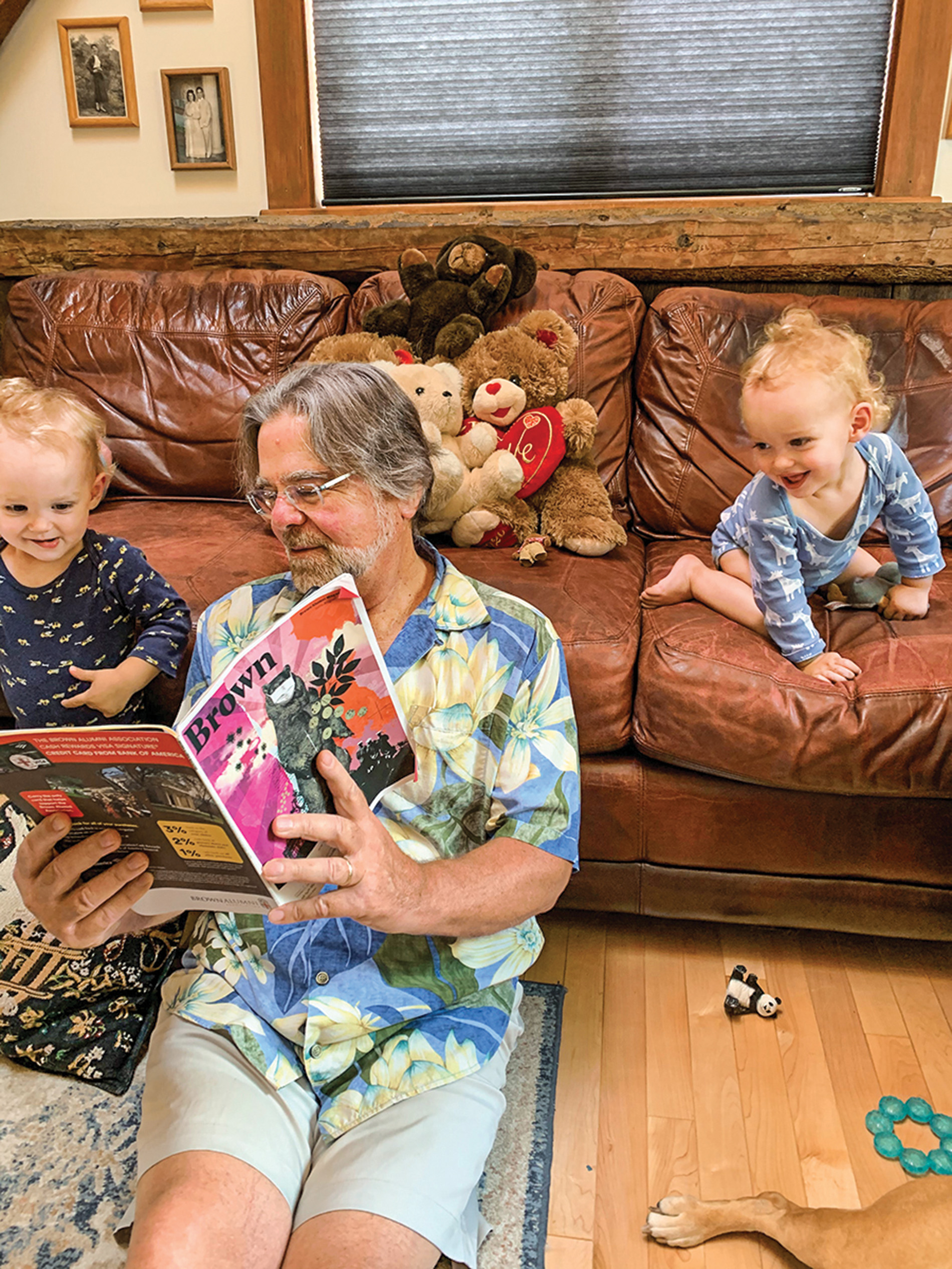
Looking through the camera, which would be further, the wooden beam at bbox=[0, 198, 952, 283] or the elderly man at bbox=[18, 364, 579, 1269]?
the wooden beam at bbox=[0, 198, 952, 283]

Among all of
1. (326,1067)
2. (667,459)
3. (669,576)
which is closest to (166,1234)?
(326,1067)

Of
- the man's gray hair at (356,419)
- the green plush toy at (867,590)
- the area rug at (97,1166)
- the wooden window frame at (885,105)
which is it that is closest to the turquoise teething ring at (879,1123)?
the area rug at (97,1166)

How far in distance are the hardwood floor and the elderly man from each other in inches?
12.9

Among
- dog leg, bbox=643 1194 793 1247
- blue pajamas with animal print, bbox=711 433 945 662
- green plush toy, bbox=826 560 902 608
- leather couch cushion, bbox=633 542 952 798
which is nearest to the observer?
dog leg, bbox=643 1194 793 1247

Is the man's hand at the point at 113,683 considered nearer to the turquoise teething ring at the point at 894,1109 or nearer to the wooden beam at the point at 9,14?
the turquoise teething ring at the point at 894,1109

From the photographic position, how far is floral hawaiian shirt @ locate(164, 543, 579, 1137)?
1.01 m

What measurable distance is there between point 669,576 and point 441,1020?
38.8 inches

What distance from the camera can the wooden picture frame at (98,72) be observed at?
112 inches

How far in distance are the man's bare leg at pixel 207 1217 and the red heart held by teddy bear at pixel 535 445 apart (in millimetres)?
1433

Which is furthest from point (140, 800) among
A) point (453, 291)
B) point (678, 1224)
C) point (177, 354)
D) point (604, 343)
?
point (177, 354)

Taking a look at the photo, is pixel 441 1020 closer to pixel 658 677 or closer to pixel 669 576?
pixel 658 677

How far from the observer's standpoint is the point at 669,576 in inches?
69.0

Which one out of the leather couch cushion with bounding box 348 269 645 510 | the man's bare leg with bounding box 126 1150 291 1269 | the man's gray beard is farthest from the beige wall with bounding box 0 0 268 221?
the man's bare leg with bounding box 126 1150 291 1269

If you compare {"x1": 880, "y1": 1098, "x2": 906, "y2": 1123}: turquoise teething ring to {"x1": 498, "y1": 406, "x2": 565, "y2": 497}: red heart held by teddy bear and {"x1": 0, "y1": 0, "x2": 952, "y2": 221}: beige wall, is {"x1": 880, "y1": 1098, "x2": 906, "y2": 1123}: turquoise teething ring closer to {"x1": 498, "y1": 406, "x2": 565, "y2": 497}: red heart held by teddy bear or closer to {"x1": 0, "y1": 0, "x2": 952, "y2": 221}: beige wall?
{"x1": 498, "y1": 406, "x2": 565, "y2": 497}: red heart held by teddy bear
